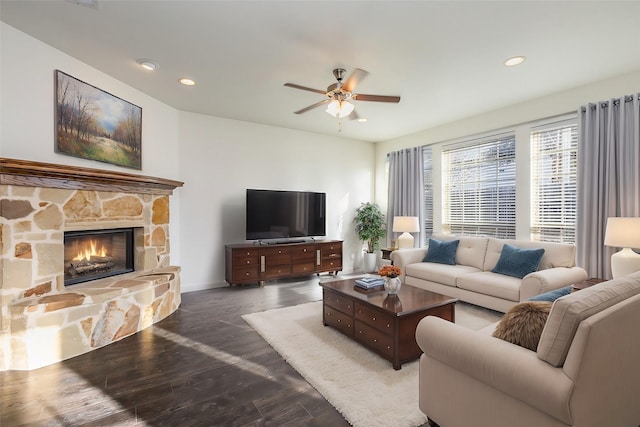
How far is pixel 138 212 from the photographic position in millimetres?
3740

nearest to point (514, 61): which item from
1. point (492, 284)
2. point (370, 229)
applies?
point (492, 284)

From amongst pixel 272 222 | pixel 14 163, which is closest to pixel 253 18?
pixel 14 163

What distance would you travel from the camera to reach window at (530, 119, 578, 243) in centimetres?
397

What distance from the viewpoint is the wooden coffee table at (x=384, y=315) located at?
8.13 feet

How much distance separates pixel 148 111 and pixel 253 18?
2.44m

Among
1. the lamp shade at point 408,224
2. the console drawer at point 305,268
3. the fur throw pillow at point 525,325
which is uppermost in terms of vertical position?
the lamp shade at point 408,224

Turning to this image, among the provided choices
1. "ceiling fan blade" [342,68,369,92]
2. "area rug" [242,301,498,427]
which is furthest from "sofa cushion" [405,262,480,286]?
"ceiling fan blade" [342,68,369,92]

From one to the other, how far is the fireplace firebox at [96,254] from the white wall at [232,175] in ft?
3.31

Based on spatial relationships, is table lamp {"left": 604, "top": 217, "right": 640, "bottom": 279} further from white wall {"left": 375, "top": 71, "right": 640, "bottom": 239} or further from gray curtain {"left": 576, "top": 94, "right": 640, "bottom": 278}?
white wall {"left": 375, "top": 71, "right": 640, "bottom": 239}

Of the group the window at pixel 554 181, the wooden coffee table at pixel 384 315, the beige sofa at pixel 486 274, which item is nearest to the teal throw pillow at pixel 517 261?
the beige sofa at pixel 486 274

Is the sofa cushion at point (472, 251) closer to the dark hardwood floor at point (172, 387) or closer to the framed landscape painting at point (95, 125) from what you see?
the dark hardwood floor at point (172, 387)

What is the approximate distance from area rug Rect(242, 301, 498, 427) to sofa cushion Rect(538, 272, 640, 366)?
0.91 meters

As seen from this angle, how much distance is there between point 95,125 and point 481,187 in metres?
5.29

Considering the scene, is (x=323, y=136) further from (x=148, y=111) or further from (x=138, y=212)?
(x=138, y=212)
